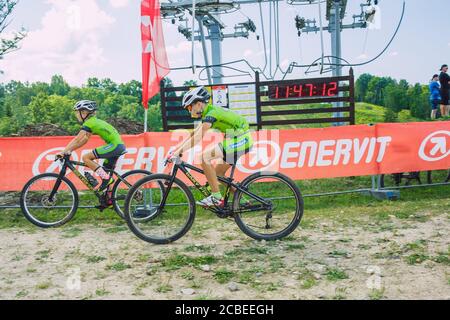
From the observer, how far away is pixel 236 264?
17.4 ft

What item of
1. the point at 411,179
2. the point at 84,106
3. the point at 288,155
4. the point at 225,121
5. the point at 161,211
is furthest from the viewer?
the point at 411,179

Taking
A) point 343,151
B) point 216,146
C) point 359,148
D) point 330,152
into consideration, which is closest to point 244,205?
point 216,146

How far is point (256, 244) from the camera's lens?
20.1ft

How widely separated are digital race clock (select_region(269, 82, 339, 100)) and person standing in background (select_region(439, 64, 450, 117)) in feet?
14.8

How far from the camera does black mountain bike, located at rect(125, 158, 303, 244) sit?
6148 millimetres

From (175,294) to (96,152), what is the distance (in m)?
3.82

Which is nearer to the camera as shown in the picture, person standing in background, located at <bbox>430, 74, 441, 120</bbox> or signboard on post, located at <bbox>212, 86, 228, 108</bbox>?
signboard on post, located at <bbox>212, 86, 228, 108</bbox>

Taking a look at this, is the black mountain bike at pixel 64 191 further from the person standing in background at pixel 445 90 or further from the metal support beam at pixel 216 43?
the metal support beam at pixel 216 43

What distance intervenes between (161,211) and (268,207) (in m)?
1.65

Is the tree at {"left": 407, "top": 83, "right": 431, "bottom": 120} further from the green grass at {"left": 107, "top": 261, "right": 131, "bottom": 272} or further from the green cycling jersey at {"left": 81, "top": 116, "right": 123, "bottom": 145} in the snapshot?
the green grass at {"left": 107, "top": 261, "right": 131, "bottom": 272}

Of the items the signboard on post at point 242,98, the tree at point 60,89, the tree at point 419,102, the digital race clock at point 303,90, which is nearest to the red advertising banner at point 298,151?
the digital race clock at point 303,90

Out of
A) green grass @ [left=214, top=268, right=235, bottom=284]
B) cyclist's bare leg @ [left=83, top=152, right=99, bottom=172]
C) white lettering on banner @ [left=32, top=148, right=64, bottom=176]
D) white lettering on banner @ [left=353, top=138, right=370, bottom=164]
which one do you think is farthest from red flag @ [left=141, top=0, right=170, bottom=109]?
green grass @ [left=214, top=268, right=235, bottom=284]

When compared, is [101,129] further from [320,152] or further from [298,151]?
[320,152]
